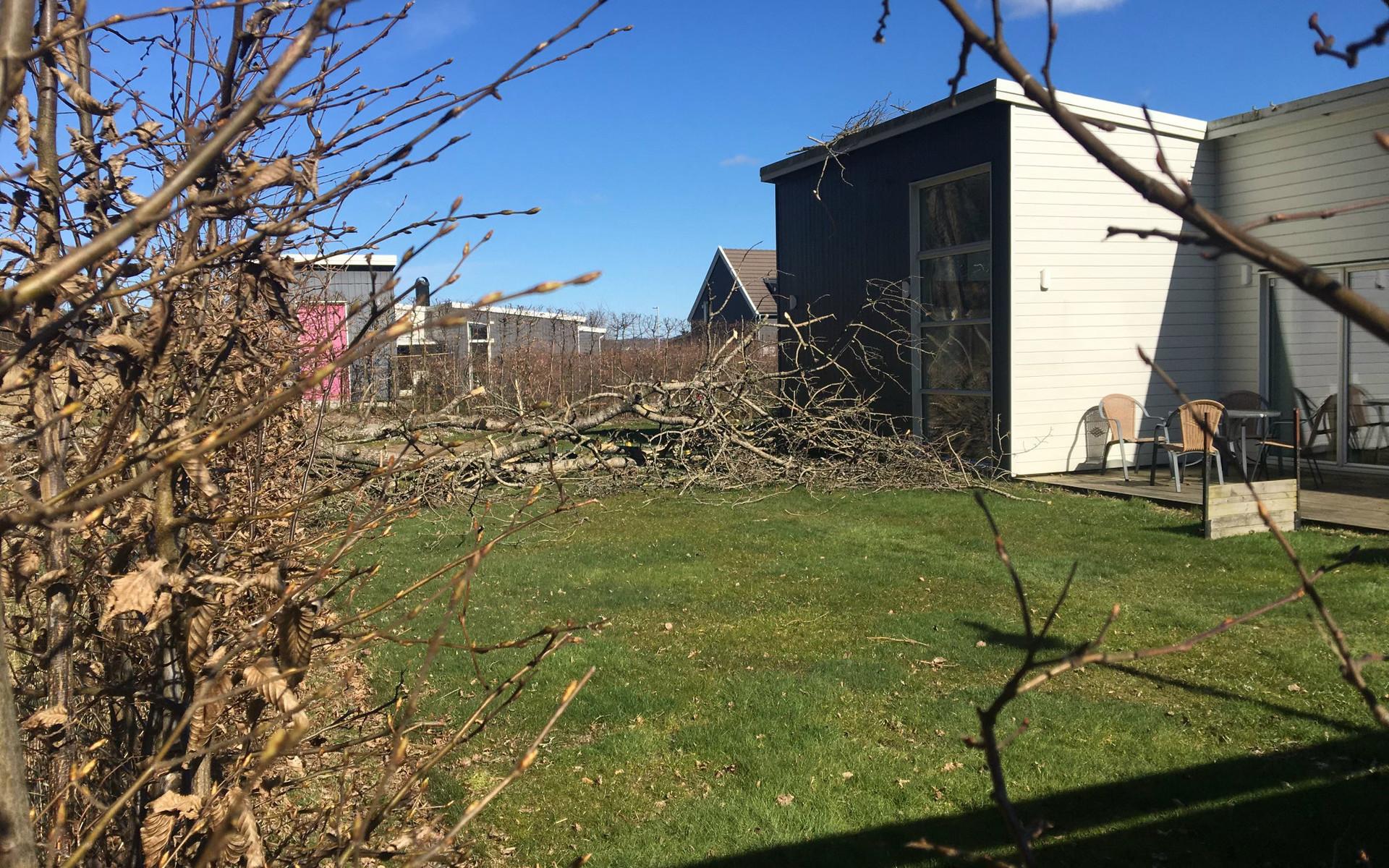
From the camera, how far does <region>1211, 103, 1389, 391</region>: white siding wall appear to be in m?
11.5

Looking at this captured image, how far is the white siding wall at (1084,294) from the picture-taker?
40.6 feet

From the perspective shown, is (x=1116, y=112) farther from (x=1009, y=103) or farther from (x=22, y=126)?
(x=22, y=126)

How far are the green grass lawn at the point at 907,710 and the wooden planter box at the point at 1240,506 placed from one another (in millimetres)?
172

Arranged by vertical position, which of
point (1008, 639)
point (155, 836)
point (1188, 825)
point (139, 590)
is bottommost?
point (1188, 825)

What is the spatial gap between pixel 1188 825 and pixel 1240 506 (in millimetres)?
5770

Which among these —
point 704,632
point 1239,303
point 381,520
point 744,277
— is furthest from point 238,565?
point 744,277

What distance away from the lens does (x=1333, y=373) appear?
12.2 meters

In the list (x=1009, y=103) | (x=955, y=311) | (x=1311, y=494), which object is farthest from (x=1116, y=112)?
(x=1311, y=494)

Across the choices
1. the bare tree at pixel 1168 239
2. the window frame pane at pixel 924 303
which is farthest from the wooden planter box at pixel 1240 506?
the bare tree at pixel 1168 239

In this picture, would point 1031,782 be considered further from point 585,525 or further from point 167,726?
point 585,525

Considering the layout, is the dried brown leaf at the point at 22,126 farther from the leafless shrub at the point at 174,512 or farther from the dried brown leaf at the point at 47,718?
the dried brown leaf at the point at 47,718

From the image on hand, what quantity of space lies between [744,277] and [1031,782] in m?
31.3

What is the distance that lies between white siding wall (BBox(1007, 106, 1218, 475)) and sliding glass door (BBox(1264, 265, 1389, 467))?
0.96 meters

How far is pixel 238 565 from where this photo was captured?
2.37m
